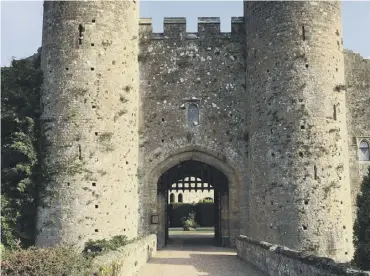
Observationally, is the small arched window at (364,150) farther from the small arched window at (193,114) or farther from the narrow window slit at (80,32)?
the narrow window slit at (80,32)

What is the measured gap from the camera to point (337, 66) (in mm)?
18906

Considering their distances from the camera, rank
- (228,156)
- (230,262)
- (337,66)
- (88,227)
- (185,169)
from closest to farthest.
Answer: (230,262), (88,227), (337,66), (228,156), (185,169)

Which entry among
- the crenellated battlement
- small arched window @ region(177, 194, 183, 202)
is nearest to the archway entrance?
the crenellated battlement

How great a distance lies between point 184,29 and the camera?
69.2 feet

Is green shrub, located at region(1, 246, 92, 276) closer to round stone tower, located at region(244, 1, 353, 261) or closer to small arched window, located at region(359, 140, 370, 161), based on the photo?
round stone tower, located at region(244, 1, 353, 261)

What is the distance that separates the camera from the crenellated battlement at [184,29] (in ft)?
69.0

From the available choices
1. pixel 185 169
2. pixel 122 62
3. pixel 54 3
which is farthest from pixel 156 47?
pixel 185 169

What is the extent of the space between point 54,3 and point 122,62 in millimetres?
3446

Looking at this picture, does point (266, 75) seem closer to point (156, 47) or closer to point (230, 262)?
point (156, 47)

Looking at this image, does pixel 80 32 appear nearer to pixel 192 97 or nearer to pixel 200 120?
pixel 192 97

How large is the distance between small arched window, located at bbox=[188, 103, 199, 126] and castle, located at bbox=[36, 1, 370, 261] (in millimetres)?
42

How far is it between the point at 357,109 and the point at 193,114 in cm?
725

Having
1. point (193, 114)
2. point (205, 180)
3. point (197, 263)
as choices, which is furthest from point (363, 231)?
point (205, 180)

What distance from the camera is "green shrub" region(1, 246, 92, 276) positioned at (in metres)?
7.17
